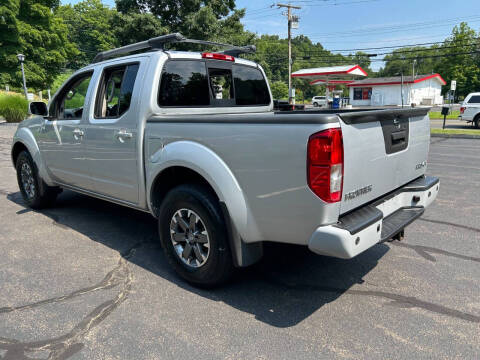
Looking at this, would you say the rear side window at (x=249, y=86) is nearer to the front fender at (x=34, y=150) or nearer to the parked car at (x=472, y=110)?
the front fender at (x=34, y=150)

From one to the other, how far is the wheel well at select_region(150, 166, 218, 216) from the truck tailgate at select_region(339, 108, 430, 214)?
1178 mm

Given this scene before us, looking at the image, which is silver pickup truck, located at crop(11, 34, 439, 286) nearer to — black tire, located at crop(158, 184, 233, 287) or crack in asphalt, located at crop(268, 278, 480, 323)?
black tire, located at crop(158, 184, 233, 287)

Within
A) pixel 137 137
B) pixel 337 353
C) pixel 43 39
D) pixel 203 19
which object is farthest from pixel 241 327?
pixel 43 39

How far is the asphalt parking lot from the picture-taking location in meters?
2.44

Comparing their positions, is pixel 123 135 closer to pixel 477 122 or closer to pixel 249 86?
pixel 249 86

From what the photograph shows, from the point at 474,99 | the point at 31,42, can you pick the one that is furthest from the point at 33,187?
the point at 31,42

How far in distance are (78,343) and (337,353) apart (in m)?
1.67

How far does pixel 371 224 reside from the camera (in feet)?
8.39

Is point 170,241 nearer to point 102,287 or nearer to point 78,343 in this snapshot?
point 102,287

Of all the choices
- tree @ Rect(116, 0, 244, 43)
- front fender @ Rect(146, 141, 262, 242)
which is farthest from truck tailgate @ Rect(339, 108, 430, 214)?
tree @ Rect(116, 0, 244, 43)

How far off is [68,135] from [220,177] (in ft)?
8.45

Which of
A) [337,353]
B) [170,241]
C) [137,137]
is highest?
[137,137]

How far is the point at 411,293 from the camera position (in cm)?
307

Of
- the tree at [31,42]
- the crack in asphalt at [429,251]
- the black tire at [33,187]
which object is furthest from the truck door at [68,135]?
the tree at [31,42]
